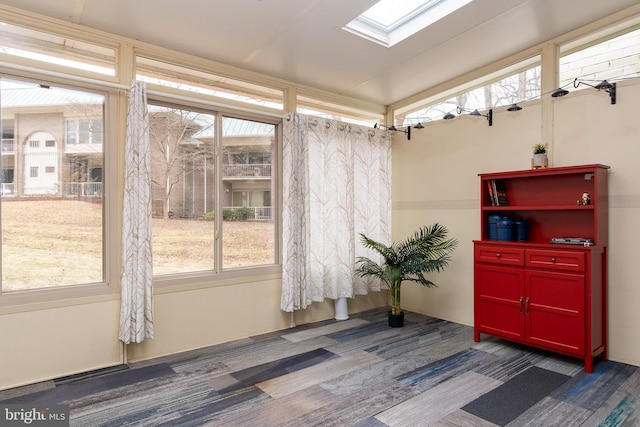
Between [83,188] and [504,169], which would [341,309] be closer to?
[504,169]

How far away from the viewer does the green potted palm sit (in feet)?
13.4

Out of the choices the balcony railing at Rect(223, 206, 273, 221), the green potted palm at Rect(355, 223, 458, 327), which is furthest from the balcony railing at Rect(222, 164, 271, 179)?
the green potted palm at Rect(355, 223, 458, 327)


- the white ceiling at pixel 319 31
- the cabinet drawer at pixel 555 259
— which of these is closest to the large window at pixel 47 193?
the white ceiling at pixel 319 31

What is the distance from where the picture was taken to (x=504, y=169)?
382 centimetres

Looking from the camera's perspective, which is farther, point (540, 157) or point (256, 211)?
point (256, 211)

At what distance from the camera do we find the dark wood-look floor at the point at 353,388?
2.33 meters

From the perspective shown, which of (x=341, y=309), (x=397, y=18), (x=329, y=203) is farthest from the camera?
(x=341, y=309)

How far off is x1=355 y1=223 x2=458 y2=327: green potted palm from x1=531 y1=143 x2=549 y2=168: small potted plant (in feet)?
3.86

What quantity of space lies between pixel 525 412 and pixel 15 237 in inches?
145

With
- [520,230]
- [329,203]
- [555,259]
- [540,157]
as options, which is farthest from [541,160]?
[329,203]

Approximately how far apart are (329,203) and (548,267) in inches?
86.4

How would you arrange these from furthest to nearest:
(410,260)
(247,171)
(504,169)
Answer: (410,260) → (247,171) → (504,169)

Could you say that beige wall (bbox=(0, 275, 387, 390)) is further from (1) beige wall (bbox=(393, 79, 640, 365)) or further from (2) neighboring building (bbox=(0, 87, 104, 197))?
(1) beige wall (bbox=(393, 79, 640, 365))

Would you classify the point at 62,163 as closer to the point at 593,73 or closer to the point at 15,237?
the point at 15,237
